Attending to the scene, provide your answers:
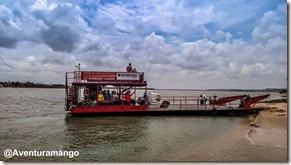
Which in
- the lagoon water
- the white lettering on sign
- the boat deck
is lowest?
the lagoon water

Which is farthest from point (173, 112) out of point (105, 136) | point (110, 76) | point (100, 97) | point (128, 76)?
point (105, 136)

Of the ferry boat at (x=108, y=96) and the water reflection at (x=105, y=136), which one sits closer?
the water reflection at (x=105, y=136)

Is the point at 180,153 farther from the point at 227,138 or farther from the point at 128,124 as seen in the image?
the point at 128,124

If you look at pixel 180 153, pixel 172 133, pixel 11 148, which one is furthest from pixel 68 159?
pixel 172 133

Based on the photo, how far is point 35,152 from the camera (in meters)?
9.18

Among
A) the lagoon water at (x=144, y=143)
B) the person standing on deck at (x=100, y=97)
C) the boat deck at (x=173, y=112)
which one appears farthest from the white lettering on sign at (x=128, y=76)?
the lagoon water at (x=144, y=143)

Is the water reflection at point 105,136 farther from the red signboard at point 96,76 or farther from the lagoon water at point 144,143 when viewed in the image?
the red signboard at point 96,76

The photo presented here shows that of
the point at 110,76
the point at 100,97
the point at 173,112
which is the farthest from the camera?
the point at 173,112

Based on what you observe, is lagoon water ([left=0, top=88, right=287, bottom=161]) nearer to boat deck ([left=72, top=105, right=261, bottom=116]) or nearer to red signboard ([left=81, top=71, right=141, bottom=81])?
boat deck ([left=72, top=105, right=261, bottom=116])

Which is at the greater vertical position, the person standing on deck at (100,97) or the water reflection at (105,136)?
the person standing on deck at (100,97)

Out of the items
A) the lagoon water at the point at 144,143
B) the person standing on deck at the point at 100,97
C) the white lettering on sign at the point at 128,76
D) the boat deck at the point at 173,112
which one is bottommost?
the lagoon water at the point at 144,143

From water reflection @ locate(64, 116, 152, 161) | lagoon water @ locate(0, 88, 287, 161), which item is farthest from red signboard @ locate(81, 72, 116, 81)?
lagoon water @ locate(0, 88, 287, 161)

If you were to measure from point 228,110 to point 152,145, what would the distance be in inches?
471

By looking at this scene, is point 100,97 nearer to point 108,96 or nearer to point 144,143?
point 108,96
